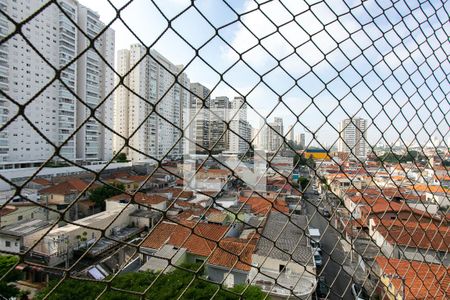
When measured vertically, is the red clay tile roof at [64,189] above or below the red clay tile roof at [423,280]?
below

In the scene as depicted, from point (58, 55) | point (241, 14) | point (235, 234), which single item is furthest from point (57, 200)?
point (241, 14)

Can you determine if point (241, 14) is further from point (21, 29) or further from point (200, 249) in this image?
point (200, 249)

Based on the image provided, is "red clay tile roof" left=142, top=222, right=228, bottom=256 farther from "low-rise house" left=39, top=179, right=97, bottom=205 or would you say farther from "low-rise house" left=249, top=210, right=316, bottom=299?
"low-rise house" left=39, top=179, right=97, bottom=205

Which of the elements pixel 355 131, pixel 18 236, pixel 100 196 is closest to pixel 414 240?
pixel 355 131

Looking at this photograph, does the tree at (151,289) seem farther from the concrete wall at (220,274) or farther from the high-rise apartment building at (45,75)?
the high-rise apartment building at (45,75)

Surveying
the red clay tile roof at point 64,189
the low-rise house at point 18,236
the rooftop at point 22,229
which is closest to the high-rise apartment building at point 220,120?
the low-rise house at point 18,236

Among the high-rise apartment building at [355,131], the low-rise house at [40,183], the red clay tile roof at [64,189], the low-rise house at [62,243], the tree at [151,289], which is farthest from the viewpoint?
the low-rise house at [40,183]

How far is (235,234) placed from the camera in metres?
6.08

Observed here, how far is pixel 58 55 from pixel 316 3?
1349 centimetres

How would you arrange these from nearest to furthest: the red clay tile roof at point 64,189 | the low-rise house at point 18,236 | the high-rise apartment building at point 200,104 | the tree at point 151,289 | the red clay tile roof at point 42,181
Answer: the high-rise apartment building at point 200,104 < the tree at point 151,289 < the low-rise house at point 18,236 < the red clay tile roof at point 64,189 < the red clay tile roof at point 42,181

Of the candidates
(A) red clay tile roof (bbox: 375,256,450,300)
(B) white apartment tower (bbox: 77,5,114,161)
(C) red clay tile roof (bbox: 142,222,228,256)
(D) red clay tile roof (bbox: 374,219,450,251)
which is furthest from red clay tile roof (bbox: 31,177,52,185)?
(A) red clay tile roof (bbox: 375,256,450,300)

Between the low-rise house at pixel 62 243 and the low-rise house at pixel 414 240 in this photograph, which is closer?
the low-rise house at pixel 414 240

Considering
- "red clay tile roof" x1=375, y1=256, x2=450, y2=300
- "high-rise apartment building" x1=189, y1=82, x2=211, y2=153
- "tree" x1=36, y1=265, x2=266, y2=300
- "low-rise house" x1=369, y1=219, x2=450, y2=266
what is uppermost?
"high-rise apartment building" x1=189, y1=82, x2=211, y2=153

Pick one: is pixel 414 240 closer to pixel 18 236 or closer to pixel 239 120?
pixel 239 120
